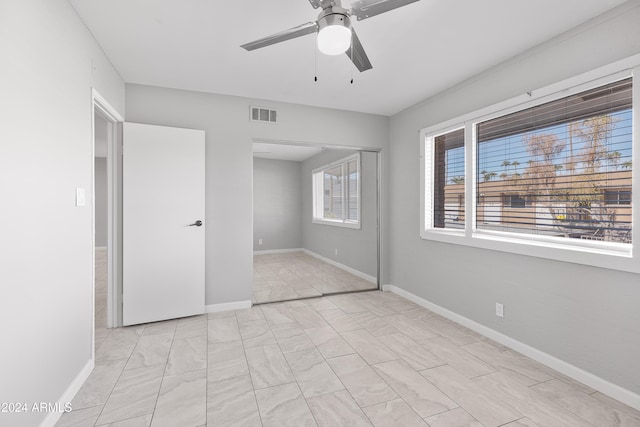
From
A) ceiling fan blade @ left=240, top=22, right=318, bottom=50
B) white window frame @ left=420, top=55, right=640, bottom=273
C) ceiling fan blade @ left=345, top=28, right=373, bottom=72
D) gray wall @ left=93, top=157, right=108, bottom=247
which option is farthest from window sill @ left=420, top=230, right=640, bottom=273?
gray wall @ left=93, top=157, right=108, bottom=247

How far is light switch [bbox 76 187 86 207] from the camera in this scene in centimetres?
195

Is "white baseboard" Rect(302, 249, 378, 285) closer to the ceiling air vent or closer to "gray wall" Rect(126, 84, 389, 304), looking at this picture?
"gray wall" Rect(126, 84, 389, 304)

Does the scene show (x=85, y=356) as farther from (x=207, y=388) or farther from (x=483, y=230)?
(x=483, y=230)

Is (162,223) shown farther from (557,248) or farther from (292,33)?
(557,248)

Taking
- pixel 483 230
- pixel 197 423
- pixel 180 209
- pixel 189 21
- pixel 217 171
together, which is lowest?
pixel 197 423

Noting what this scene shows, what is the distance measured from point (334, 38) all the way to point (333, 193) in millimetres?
3355

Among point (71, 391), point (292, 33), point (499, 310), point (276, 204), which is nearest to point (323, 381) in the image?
point (71, 391)

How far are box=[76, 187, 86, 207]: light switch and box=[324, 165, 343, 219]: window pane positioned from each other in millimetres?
3111

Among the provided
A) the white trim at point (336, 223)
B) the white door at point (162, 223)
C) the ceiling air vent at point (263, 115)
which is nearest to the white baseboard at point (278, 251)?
the white trim at point (336, 223)

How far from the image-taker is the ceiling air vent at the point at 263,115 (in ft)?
11.7

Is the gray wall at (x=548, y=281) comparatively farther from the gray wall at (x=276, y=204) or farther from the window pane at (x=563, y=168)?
the gray wall at (x=276, y=204)

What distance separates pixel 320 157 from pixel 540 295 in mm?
3090

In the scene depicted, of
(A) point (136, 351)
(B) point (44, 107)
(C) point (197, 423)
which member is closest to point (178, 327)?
(A) point (136, 351)

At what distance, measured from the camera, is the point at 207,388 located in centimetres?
199
